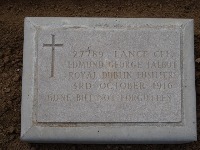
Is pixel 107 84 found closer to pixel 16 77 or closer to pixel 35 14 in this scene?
pixel 16 77

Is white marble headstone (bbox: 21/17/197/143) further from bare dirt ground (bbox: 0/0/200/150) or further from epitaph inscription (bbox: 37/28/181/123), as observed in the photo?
bare dirt ground (bbox: 0/0/200/150)

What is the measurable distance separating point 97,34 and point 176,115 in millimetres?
1042

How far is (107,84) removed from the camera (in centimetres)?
342

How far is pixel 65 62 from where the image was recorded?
3439mm

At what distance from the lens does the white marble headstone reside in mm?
3375

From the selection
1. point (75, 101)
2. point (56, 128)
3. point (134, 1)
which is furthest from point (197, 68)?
point (56, 128)

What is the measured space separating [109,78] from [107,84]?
0.19 feet

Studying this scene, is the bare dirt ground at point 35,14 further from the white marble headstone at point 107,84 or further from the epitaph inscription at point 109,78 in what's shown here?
the epitaph inscription at point 109,78

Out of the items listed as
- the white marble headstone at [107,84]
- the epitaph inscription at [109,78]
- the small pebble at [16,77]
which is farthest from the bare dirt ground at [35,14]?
the epitaph inscription at [109,78]

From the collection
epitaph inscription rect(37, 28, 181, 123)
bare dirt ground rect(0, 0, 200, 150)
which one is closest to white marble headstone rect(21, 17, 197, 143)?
epitaph inscription rect(37, 28, 181, 123)

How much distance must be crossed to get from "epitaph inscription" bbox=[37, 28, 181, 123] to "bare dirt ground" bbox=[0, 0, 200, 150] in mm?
408

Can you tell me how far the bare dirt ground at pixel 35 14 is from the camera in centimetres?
363

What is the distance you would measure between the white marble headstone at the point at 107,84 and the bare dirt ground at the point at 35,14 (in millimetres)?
298

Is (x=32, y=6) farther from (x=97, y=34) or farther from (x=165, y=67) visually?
(x=165, y=67)
